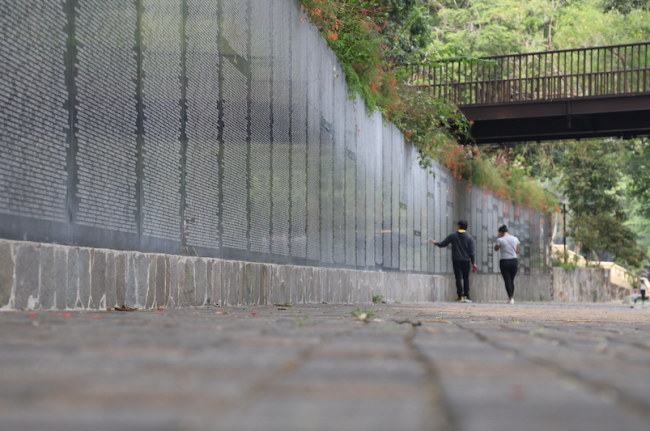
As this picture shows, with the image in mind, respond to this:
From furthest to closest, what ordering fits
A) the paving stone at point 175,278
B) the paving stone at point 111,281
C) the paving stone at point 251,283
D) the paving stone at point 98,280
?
the paving stone at point 251,283 → the paving stone at point 175,278 → the paving stone at point 111,281 → the paving stone at point 98,280

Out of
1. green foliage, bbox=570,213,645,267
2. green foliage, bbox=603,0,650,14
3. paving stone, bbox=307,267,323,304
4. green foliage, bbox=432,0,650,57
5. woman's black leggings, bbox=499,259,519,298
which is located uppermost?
green foliage, bbox=432,0,650,57

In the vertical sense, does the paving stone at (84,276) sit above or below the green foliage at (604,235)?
below

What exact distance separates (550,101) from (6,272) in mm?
18151

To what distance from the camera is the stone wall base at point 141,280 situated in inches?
191

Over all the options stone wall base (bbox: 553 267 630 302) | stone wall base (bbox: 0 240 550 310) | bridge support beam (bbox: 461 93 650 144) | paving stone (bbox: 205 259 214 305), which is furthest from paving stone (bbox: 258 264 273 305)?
stone wall base (bbox: 553 267 630 302)

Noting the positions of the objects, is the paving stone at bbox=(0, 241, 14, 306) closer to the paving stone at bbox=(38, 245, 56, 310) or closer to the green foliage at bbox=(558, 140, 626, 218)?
the paving stone at bbox=(38, 245, 56, 310)

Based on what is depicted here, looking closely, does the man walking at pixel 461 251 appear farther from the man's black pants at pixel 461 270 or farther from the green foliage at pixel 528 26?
the green foliage at pixel 528 26

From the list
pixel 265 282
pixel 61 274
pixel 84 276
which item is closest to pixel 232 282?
pixel 265 282

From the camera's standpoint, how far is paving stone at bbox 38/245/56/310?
5.03 m

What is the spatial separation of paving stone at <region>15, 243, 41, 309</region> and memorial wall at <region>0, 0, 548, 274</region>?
0.33ft

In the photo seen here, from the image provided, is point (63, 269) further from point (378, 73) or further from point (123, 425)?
point (378, 73)

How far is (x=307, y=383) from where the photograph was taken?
1931 mm

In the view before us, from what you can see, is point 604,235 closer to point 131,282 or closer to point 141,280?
point 141,280

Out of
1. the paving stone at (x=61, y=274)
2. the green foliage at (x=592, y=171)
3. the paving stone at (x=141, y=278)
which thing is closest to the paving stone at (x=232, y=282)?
the paving stone at (x=141, y=278)
